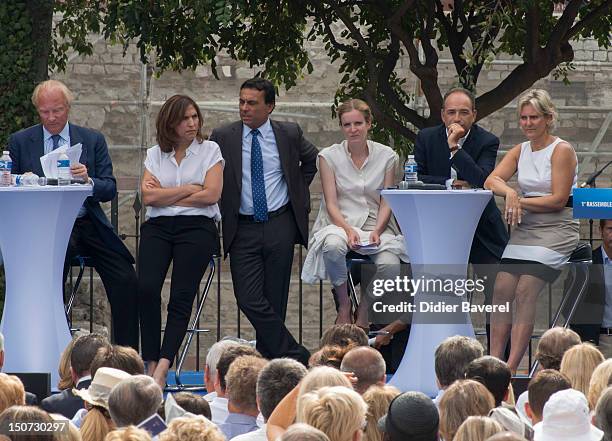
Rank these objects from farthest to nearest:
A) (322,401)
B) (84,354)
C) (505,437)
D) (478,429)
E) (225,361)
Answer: (84,354), (225,361), (322,401), (478,429), (505,437)

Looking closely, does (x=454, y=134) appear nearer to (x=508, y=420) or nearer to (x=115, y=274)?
(x=115, y=274)

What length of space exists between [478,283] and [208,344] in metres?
8.97

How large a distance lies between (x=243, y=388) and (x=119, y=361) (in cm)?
69

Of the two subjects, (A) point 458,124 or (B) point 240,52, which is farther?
(B) point 240,52

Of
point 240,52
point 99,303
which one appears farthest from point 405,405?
point 99,303

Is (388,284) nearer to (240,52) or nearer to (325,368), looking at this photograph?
(325,368)

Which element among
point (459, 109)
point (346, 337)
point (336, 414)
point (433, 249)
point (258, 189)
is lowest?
point (346, 337)

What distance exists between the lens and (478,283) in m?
8.38

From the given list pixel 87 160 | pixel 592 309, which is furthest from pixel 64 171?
pixel 592 309

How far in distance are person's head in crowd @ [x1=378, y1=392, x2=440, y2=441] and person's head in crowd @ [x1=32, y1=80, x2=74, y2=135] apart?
4.23m

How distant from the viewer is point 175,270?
8.32 m

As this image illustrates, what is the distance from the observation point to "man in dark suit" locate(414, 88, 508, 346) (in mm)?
8344

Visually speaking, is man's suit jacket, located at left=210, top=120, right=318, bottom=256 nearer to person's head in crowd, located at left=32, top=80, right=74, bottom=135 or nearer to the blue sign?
person's head in crowd, located at left=32, top=80, right=74, bottom=135

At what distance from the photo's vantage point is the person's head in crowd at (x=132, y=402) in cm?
519
